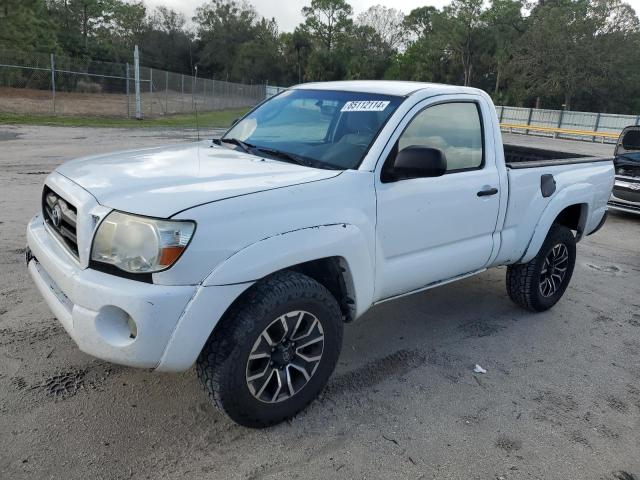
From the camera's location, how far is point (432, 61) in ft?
230

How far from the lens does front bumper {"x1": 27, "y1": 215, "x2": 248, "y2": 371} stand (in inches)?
95.7

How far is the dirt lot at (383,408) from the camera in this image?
107 inches

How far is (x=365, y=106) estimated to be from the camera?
362 centimetres

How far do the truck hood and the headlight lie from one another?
0.18ft

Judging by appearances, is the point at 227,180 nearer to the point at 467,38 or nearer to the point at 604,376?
the point at 604,376

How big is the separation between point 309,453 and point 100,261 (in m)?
1.41

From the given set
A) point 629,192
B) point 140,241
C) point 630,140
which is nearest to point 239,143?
point 140,241

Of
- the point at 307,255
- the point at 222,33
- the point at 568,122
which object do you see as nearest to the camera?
the point at 307,255

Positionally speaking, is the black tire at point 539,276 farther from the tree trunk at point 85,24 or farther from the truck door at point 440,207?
the tree trunk at point 85,24

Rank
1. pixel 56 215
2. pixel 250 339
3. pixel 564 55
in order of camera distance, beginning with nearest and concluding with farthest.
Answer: pixel 250 339 < pixel 56 215 < pixel 564 55

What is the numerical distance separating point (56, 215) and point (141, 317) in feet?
3.51

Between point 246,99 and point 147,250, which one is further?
point 246,99

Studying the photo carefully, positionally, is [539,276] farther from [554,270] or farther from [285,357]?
[285,357]

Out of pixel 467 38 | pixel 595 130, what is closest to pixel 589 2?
pixel 467 38
